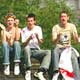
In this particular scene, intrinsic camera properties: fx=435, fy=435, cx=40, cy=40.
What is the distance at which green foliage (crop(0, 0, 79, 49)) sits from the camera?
475 inches

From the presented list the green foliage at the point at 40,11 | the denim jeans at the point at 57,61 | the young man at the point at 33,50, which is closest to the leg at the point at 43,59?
the young man at the point at 33,50

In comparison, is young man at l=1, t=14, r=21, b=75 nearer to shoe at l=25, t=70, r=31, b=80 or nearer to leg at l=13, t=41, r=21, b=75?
leg at l=13, t=41, r=21, b=75

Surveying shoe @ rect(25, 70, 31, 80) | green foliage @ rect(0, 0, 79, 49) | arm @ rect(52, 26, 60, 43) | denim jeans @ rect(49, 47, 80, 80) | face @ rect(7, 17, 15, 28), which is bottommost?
shoe @ rect(25, 70, 31, 80)

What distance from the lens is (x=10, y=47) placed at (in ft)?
29.1

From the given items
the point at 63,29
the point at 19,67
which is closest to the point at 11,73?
the point at 19,67

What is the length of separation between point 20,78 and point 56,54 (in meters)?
0.97

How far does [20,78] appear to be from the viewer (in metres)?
9.08

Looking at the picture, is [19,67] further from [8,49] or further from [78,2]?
[78,2]

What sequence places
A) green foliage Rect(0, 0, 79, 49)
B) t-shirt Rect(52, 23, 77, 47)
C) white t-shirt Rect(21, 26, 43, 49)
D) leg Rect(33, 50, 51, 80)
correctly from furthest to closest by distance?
green foliage Rect(0, 0, 79, 49) → white t-shirt Rect(21, 26, 43, 49) → t-shirt Rect(52, 23, 77, 47) → leg Rect(33, 50, 51, 80)

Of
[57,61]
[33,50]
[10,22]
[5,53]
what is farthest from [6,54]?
[57,61]

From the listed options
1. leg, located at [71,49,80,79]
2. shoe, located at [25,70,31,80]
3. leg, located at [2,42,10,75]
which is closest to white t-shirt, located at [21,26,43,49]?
leg, located at [2,42,10,75]

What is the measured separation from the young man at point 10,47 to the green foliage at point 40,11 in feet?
8.61

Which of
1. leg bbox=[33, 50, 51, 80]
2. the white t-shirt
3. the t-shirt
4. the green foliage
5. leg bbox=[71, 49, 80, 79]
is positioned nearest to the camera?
leg bbox=[33, 50, 51, 80]

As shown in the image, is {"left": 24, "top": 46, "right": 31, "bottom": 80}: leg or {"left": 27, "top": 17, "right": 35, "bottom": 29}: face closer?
{"left": 24, "top": 46, "right": 31, "bottom": 80}: leg
